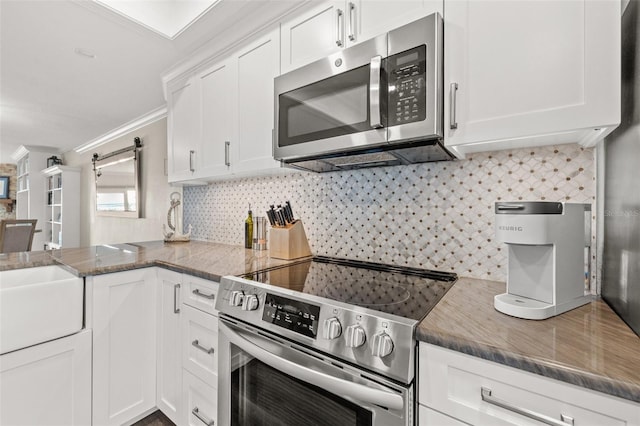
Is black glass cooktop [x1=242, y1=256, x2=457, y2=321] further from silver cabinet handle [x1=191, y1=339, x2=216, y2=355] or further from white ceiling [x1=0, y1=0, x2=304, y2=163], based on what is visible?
white ceiling [x1=0, y1=0, x2=304, y2=163]

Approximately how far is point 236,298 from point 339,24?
1276 mm

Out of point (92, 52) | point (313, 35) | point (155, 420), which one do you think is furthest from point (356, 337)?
point (92, 52)

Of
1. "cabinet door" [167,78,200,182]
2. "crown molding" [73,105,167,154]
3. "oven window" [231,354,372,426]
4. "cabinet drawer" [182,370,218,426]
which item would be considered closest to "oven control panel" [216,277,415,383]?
"oven window" [231,354,372,426]

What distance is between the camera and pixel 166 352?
1.60 meters

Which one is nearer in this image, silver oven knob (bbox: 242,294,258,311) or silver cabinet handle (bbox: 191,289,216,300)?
silver oven knob (bbox: 242,294,258,311)

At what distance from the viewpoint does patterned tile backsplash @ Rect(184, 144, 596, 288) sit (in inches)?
43.8

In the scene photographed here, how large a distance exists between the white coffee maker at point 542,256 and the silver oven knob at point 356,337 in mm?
433

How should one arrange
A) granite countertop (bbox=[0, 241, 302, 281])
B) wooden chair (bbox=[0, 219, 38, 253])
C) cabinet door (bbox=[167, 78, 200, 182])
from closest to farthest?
granite countertop (bbox=[0, 241, 302, 281]), cabinet door (bbox=[167, 78, 200, 182]), wooden chair (bbox=[0, 219, 38, 253])

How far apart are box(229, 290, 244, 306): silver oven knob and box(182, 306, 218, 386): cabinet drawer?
0.76ft

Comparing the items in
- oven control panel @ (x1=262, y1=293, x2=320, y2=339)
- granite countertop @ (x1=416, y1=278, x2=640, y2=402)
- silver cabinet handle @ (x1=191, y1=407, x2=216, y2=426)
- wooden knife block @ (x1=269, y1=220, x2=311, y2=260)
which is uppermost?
wooden knife block @ (x1=269, y1=220, x2=311, y2=260)

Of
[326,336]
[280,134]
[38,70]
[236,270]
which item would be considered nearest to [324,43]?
[280,134]

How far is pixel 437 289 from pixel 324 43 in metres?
1.21

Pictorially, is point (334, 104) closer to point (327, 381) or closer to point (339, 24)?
point (339, 24)

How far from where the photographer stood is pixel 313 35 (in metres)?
1.40
